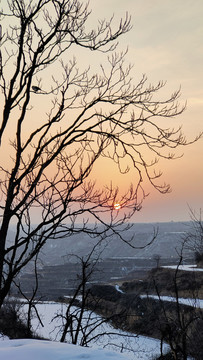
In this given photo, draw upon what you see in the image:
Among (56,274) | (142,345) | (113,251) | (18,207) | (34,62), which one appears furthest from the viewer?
(113,251)

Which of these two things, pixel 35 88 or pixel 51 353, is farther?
pixel 35 88

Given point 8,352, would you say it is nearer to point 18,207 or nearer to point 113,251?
point 18,207

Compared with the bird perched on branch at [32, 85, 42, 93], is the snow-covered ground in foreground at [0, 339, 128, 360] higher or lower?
lower

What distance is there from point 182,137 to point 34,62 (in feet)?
9.28

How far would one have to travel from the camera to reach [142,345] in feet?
95.1

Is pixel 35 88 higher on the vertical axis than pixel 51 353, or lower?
higher

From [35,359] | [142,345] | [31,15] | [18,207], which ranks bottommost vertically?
[142,345]

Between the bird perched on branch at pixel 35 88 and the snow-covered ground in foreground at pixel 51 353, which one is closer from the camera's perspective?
the snow-covered ground in foreground at pixel 51 353

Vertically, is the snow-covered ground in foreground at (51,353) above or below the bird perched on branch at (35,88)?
below

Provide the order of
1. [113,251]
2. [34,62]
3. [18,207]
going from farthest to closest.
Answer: [113,251] → [34,62] → [18,207]

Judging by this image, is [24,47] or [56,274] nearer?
[24,47]

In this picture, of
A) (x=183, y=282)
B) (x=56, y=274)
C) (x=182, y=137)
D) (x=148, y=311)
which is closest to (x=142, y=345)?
(x=148, y=311)

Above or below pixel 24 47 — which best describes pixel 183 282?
below

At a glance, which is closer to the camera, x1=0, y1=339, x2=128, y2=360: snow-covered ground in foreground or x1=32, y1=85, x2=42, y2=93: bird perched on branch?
x1=0, y1=339, x2=128, y2=360: snow-covered ground in foreground
